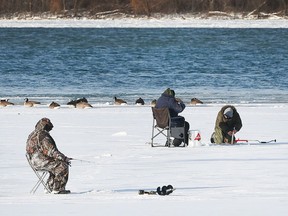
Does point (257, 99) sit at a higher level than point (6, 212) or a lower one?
lower

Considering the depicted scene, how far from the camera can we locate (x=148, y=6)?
78.0m

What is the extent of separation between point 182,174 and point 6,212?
302 cm

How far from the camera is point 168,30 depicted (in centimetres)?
7406

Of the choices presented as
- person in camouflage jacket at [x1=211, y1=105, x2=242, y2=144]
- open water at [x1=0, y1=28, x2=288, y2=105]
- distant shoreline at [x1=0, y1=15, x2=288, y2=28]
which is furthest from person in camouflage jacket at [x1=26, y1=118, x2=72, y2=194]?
distant shoreline at [x1=0, y1=15, x2=288, y2=28]

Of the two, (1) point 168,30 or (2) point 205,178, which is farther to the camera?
(1) point 168,30

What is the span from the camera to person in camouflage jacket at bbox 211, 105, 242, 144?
1511cm

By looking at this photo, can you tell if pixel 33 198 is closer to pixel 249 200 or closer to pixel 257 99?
pixel 249 200

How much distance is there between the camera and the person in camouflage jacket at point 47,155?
427 inches

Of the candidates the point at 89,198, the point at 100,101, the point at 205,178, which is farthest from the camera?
the point at 100,101

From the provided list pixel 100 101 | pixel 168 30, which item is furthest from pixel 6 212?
pixel 168 30

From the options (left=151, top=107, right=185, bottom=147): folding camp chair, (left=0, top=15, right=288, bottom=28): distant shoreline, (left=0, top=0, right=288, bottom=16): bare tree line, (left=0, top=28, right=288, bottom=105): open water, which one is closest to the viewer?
(left=151, top=107, right=185, bottom=147): folding camp chair

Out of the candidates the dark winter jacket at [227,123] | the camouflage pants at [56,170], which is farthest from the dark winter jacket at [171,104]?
the camouflage pants at [56,170]

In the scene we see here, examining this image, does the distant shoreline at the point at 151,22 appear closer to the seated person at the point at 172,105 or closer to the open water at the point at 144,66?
the open water at the point at 144,66

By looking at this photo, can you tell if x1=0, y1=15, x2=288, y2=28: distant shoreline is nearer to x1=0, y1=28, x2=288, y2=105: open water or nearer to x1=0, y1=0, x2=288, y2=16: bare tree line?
x1=0, y1=0, x2=288, y2=16: bare tree line
